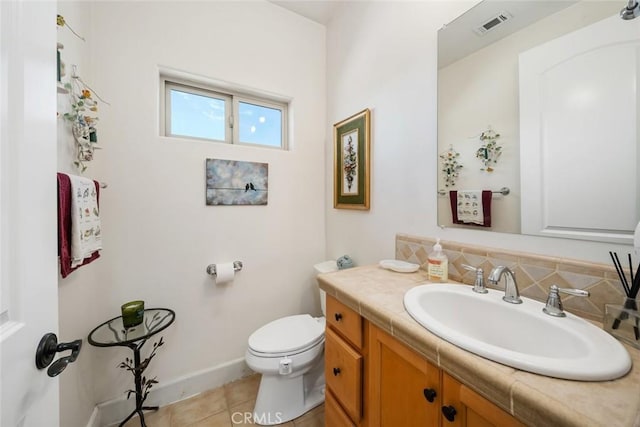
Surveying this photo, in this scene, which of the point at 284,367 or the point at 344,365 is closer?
the point at 344,365

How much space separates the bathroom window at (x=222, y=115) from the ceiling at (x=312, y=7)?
69 centimetres

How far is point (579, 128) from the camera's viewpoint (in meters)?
0.73

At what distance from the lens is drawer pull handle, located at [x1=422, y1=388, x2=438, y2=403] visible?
0.60 metres

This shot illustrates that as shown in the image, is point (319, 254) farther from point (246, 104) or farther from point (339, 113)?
point (246, 104)

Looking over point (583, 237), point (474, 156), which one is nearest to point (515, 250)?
point (583, 237)

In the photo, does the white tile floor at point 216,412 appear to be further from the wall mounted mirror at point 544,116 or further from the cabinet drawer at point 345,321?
the wall mounted mirror at point 544,116

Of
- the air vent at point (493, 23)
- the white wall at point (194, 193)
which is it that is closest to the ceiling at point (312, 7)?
the white wall at point (194, 193)

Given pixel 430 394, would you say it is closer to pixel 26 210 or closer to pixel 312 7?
pixel 26 210

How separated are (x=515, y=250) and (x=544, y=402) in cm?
64

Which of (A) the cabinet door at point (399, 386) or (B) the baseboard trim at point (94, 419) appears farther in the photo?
(B) the baseboard trim at point (94, 419)

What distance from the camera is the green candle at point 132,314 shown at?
1236 millimetres

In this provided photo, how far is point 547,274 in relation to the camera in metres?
0.79

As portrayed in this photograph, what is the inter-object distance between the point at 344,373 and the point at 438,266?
0.60 m

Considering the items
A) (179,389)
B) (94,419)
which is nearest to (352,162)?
(179,389)
